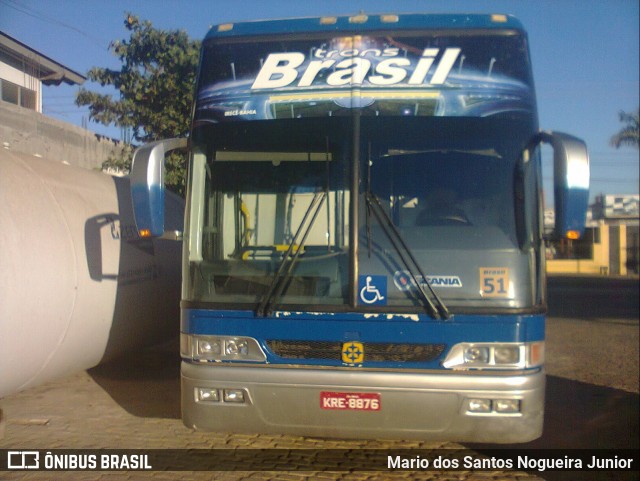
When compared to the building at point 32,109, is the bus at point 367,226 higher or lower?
lower

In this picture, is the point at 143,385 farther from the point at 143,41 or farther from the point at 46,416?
the point at 143,41

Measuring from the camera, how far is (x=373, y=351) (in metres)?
4.40

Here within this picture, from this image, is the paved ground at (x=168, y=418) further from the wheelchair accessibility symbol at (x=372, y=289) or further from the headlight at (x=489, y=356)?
the wheelchair accessibility symbol at (x=372, y=289)

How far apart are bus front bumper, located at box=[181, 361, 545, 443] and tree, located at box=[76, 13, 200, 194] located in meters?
6.16

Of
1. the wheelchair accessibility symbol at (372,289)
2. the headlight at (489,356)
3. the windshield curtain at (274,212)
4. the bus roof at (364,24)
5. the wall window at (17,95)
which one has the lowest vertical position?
the headlight at (489,356)

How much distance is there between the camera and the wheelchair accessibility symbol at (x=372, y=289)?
438 cm

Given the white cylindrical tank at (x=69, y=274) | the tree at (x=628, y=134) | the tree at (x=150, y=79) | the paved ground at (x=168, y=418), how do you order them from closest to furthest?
1. the paved ground at (x=168, y=418)
2. the white cylindrical tank at (x=69, y=274)
3. the tree at (x=150, y=79)
4. the tree at (x=628, y=134)

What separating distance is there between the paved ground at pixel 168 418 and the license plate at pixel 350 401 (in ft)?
2.73

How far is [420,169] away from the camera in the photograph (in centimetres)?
464

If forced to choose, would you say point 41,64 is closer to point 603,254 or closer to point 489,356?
point 489,356

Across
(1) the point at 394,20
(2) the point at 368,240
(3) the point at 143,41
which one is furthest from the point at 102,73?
(2) the point at 368,240

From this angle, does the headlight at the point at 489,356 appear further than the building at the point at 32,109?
No

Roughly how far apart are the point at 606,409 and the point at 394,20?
482 cm

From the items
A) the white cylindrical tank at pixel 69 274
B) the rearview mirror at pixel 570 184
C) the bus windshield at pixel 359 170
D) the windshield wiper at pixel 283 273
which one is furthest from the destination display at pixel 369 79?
the white cylindrical tank at pixel 69 274
